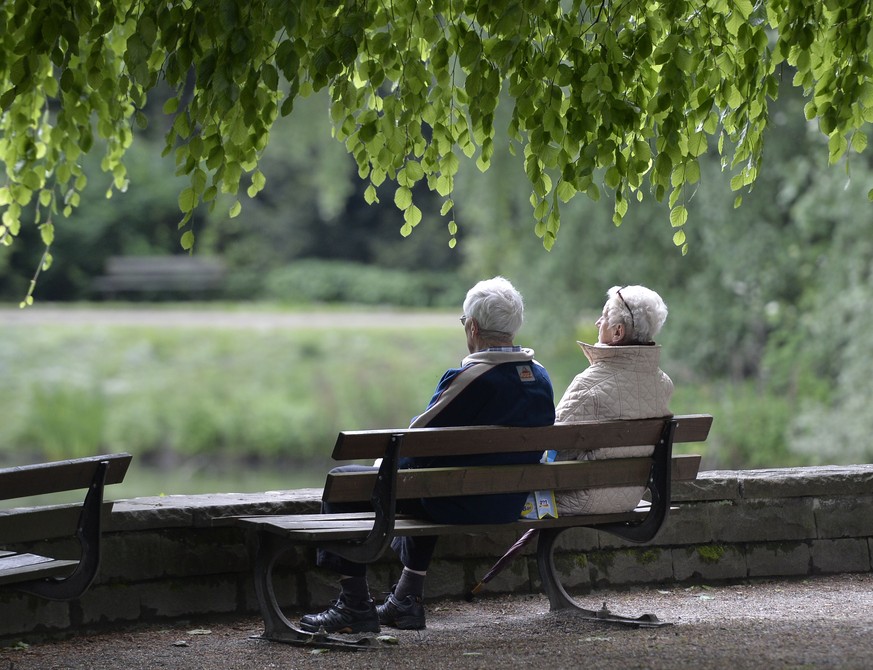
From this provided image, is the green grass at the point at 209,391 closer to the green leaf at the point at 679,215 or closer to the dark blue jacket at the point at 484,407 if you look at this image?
the dark blue jacket at the point at 484,407

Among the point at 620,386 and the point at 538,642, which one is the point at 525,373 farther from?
the point at 538,642

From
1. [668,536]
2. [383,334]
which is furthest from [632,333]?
[383,334]

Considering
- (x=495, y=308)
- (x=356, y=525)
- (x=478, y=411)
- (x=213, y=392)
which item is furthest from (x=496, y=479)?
(x=213, y=392)

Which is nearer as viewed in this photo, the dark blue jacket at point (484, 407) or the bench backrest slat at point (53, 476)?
the bench backrest slat at point (53, 476)

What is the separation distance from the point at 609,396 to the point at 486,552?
39.0 inches

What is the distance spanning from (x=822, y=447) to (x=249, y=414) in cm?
1156

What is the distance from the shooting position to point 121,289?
34.5 metres

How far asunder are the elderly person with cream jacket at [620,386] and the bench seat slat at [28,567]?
71.4 inches

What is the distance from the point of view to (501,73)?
440 centimetres

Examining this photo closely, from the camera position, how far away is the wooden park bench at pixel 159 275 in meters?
34.6

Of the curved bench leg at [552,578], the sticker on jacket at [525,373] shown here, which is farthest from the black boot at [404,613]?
the sticker on jacket at [525,373]

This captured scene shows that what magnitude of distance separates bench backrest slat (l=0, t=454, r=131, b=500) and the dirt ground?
65 centimetres

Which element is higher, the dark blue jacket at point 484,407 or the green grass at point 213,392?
the dark blue jacket at point 484,407

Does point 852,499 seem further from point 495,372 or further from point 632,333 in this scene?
point 495,372
